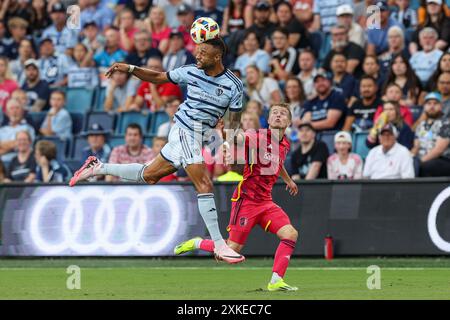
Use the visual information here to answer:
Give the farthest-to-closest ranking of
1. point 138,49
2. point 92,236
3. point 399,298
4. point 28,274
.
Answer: point 138,49 < point 92,236 < point 28,274 < point 399,298

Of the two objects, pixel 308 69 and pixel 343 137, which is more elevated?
pixel 308 69

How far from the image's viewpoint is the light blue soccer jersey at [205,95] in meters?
12.8

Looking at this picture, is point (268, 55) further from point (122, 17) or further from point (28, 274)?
point (28, 274)

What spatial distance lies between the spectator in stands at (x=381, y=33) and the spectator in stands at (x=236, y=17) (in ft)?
10.1

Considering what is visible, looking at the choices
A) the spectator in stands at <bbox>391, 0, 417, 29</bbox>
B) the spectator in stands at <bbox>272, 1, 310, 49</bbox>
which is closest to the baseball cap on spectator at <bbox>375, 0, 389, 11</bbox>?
the spectator in stands at <bbox>391, 0, 417, 29</bbox>

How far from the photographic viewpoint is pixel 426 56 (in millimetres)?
19969

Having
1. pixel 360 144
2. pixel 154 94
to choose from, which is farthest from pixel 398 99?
pixel 154 94

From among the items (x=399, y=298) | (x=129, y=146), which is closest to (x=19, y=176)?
(x=129, y=146)

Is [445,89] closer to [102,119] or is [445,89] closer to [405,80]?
[405,80]

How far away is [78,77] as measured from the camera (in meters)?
24.4

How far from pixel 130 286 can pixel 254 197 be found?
187 centimetres

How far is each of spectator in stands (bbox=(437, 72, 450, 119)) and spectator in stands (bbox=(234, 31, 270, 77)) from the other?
4.09 metres

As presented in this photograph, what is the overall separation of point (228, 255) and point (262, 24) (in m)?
11.1

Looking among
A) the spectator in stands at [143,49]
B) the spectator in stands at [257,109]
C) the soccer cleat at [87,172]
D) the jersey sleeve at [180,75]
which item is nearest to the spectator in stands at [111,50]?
the spectator in stands at [143,49]
